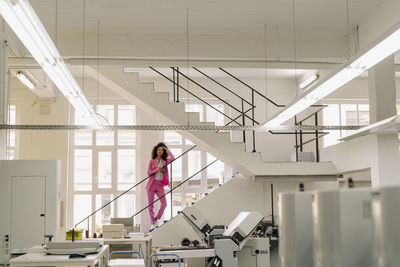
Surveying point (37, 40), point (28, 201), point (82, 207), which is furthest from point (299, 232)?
point (82, 207)

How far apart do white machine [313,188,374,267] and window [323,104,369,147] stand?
36.6ft

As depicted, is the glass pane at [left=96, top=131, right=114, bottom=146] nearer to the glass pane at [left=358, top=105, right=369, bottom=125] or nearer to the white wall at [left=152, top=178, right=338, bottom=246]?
the white wall at [left=152, top=178, right=338, bottom=246]

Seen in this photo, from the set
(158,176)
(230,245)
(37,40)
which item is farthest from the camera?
(158,176)

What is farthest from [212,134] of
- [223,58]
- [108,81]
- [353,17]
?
[353,17]

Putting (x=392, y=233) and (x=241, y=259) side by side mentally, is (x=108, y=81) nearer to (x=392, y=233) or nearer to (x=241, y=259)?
(x=241, y=259)

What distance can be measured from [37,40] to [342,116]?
9454mm

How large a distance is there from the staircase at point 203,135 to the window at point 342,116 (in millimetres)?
2664

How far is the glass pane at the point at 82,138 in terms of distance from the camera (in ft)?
41.2

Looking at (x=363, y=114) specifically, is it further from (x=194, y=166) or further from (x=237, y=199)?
(x=194, y=166)

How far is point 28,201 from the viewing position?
7.98 metres

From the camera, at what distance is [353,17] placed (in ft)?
26.8

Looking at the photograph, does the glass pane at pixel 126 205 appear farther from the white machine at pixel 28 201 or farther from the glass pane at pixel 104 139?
the white machine at pixel 28 201

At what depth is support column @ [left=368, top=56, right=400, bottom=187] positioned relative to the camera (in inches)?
304

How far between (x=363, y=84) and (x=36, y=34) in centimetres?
972
